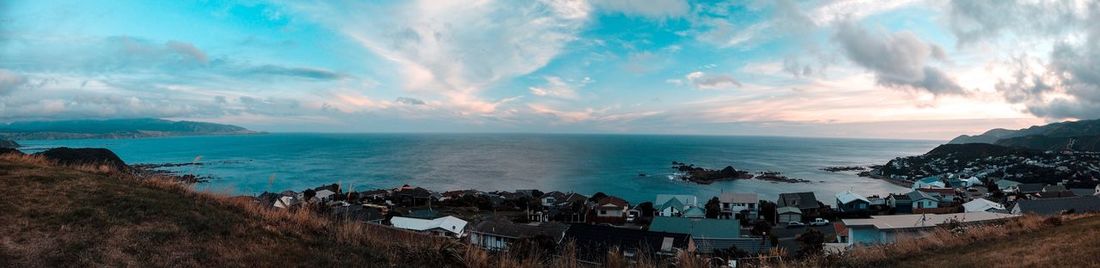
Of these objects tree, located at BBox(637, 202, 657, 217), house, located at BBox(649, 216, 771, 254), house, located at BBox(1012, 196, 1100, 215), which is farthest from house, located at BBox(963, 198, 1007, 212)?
tree, located at BBox(637, 202, 657, 217)

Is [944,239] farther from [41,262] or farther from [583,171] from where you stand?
[583,171]

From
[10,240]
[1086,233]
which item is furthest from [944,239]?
[10,240]

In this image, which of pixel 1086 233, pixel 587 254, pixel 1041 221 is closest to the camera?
pixel 1086 233

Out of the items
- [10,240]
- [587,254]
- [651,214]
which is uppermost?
[10,240]

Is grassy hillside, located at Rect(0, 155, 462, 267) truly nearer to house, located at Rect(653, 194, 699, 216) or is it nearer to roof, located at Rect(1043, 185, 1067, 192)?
house, located at Rect(653, 194, 699, 216)

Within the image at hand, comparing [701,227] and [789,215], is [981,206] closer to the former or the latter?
[789,215]

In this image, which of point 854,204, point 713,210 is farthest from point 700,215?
point 854,204
